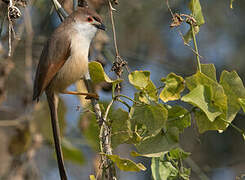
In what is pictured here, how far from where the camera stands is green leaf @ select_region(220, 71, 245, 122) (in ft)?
6.11

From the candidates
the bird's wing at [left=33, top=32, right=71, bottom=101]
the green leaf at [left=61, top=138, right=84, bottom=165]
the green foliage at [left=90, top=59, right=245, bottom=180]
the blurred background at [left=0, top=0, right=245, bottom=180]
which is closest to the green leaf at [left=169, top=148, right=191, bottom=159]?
the green foliage at [left=90, top=59, right=245, bottom=180]

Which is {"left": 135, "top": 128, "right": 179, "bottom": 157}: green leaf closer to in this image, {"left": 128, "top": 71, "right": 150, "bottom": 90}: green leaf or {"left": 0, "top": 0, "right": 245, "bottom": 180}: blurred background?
{"left": 128, "top": 71, "right": 150, "bottom": 90}: green leaf

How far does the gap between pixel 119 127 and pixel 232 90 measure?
0.59 meters

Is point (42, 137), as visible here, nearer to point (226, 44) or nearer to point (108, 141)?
point (108, 141)

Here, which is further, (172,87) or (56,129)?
(56,129)

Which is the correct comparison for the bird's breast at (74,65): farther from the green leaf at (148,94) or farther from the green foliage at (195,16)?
the green leaf at (148,94)

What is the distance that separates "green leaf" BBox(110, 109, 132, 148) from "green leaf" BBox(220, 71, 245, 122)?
49cm

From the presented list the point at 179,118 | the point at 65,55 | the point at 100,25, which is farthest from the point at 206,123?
the point at 100,25

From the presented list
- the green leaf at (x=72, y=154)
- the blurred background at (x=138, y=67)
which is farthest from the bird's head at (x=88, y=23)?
the green leaf at (x=72, y=154)

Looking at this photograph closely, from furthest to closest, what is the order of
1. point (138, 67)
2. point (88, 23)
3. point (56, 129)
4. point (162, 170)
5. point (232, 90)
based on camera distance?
point (138, 67)
point (88, 23)
point (56, 129)
point (162, 170)
point (232, 90)

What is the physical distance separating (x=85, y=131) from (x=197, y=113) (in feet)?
8.16

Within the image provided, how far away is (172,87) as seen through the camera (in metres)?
1.83

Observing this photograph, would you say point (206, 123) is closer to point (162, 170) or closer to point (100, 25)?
point (162, 170)

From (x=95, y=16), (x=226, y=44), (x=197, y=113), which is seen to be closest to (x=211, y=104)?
(x=197, y=113)
